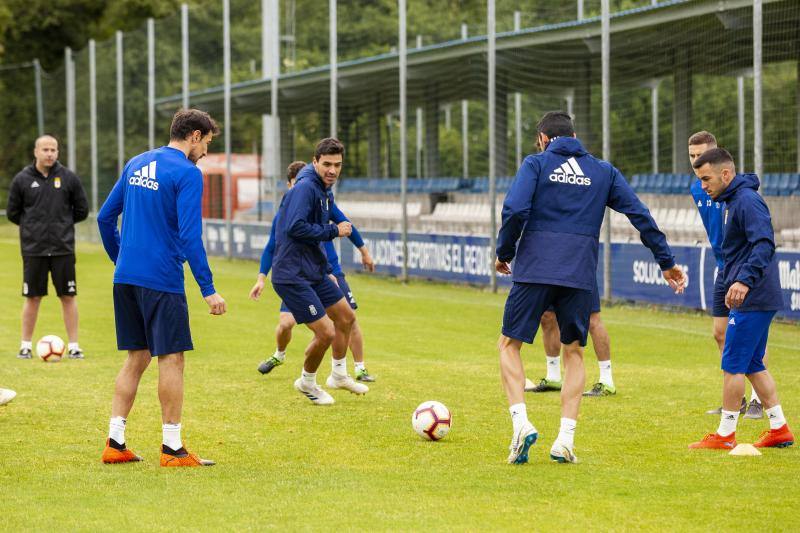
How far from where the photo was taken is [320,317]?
35.2 ft

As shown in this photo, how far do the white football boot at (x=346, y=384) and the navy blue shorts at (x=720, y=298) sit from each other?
10.0 feet

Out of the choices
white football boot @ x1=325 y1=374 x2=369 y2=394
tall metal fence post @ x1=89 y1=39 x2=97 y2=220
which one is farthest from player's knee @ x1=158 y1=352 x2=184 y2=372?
tall metal fence post @ x1=89 y1=39 x2=97 y2=220

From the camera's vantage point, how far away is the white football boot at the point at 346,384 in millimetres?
11344

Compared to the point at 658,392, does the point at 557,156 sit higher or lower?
higher

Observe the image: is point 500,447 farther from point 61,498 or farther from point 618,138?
point 618,138

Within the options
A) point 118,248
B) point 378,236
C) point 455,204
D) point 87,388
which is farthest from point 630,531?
point 455,204

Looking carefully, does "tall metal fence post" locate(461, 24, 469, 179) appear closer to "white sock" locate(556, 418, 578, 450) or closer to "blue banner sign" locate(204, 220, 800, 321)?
"blue banner sign" locate(204, 220, 800, 321)

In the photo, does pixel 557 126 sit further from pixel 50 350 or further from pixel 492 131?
pixel 492 131

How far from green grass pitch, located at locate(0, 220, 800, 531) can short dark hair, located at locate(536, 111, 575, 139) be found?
1.94 meters

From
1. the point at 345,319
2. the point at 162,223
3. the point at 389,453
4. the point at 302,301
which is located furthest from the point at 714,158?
the point at 345,319

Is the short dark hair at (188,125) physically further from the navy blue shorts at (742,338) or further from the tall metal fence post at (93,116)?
the tall metal fence post at (93,116)

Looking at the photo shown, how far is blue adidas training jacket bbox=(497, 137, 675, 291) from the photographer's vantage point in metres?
8.02

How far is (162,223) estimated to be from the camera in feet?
26.2

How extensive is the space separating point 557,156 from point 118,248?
277cm
